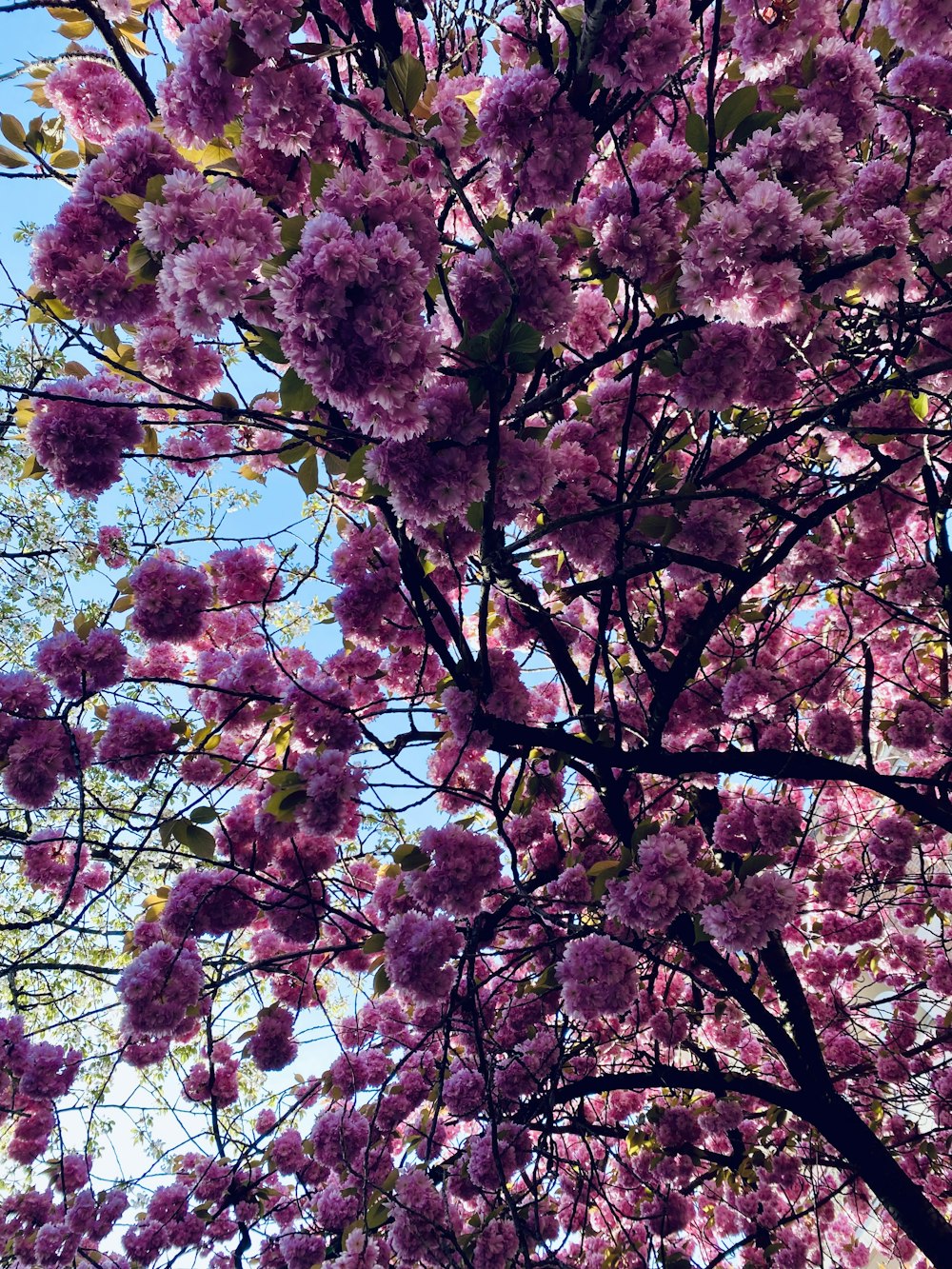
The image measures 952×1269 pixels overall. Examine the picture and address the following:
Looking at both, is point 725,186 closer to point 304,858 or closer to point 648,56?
point 648,56

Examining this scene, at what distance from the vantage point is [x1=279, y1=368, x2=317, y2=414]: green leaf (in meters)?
2.07

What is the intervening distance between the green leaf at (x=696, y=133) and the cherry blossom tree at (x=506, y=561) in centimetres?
2

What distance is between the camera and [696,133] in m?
2.26

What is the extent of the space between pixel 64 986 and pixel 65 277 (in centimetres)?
931

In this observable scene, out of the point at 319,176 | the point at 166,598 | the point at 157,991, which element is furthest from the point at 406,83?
the point at 157,991

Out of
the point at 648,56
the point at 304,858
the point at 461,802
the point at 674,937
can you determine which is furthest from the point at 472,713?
the point at 648,56

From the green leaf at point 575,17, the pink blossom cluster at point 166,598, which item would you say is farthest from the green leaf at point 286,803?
the green leaf at point 575,17


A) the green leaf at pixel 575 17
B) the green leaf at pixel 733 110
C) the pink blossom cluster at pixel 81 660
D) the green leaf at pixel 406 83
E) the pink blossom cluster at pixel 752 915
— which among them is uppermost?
the pink blossom cluster at pixel 81 660

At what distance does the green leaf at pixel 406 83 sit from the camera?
215 centimetres

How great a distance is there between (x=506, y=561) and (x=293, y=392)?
947mm

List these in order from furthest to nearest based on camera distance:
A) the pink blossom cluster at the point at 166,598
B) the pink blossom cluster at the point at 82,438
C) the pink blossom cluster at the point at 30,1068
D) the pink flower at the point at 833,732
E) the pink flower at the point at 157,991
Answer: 1. the pink blossom cluster at the point at 30,1068
2. the pink flower at the point at 833,732
3. the pink blossom cluster at the point at 166,598
4. the pink flower at the point at 157,991
5. the pink blossom cluster at the point at 82,438

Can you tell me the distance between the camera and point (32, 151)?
8.30 feet

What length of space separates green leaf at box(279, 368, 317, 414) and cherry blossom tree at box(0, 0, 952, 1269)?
1 cm

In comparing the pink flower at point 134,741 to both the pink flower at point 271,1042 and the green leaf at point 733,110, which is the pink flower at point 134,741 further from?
the green leaf at point 733,110
